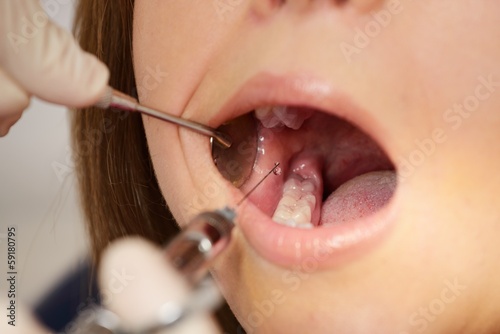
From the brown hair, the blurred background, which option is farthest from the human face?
the blurred background

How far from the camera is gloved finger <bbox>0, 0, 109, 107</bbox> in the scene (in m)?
0.74

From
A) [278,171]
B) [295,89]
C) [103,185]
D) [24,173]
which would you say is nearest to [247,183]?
[278,171]

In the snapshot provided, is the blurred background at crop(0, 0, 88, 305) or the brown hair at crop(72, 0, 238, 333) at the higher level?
Answer: the brown hair at crop(72, 0, 238, 333)

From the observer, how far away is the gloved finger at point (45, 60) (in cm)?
74

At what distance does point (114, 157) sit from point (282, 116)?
39cm

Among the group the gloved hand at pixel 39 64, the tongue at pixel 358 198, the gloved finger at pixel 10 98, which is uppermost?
the tongue at pixel 358 198

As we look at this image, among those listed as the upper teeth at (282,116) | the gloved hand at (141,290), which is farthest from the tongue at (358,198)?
the gloved hand at (141,290)

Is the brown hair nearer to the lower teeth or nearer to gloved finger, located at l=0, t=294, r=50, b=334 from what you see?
the lower teeth

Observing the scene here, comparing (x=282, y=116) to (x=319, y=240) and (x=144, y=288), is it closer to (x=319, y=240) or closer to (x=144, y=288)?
(x=319, y=240)

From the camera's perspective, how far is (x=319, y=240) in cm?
69

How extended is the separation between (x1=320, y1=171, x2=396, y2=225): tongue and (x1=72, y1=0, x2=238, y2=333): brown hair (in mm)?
376

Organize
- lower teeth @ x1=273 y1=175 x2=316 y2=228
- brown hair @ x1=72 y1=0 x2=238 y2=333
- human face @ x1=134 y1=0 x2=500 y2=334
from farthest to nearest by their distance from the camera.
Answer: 1. brown hair @ x1=72 y1=0 x2=238 y2=333
2. lower teeth @ x1=273 y1=175 x2=316 y2=228
3. human face @ x1=134 y1=0 x2=500 y2=334

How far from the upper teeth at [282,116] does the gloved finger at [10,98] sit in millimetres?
274

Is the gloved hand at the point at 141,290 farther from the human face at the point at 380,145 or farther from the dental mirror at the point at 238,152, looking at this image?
the dental mirror at the point at 238,152
